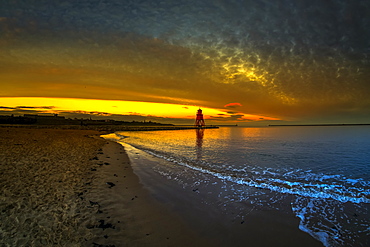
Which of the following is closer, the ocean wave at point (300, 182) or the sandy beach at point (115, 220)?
the sandy beach at point (115, 220)

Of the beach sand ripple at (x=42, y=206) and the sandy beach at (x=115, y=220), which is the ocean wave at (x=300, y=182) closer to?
the sandy beach at (x=115, y=220)

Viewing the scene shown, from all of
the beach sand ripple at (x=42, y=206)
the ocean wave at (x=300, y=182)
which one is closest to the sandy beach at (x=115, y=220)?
the beach sand ripple at (x=42, y=206)

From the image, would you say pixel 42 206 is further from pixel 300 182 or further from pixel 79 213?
pixel 300 182

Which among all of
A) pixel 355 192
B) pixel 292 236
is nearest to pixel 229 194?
pixel 292 236

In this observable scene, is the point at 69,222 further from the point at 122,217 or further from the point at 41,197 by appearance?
the point at 41,197

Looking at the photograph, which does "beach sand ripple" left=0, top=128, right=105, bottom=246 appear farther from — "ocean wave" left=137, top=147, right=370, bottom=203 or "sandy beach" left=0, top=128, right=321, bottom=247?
"ocean wave" left=137, top=147, right=370, bottom=203

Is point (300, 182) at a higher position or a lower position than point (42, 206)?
lower

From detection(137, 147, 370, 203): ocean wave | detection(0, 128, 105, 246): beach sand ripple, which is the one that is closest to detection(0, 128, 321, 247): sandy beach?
detection(0, 128, 105, 246): beach sand ripple

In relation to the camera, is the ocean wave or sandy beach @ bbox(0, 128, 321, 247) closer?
sandy beach @ bbox(0, 128, 321, 247)

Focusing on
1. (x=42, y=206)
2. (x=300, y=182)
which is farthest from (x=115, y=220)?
(x=300, y=182)

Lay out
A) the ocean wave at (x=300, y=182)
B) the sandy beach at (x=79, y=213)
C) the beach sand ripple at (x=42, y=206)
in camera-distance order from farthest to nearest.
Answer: the ocean wave at (x=300, y=182) → the sandy beach at (x=79, y=213) → the beach sand ripple at (x=42, y=206)

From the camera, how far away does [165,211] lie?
234 inches

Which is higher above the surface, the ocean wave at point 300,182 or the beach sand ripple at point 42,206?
the beach sand ripple at point 42,206

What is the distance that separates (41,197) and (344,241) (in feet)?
30.2
